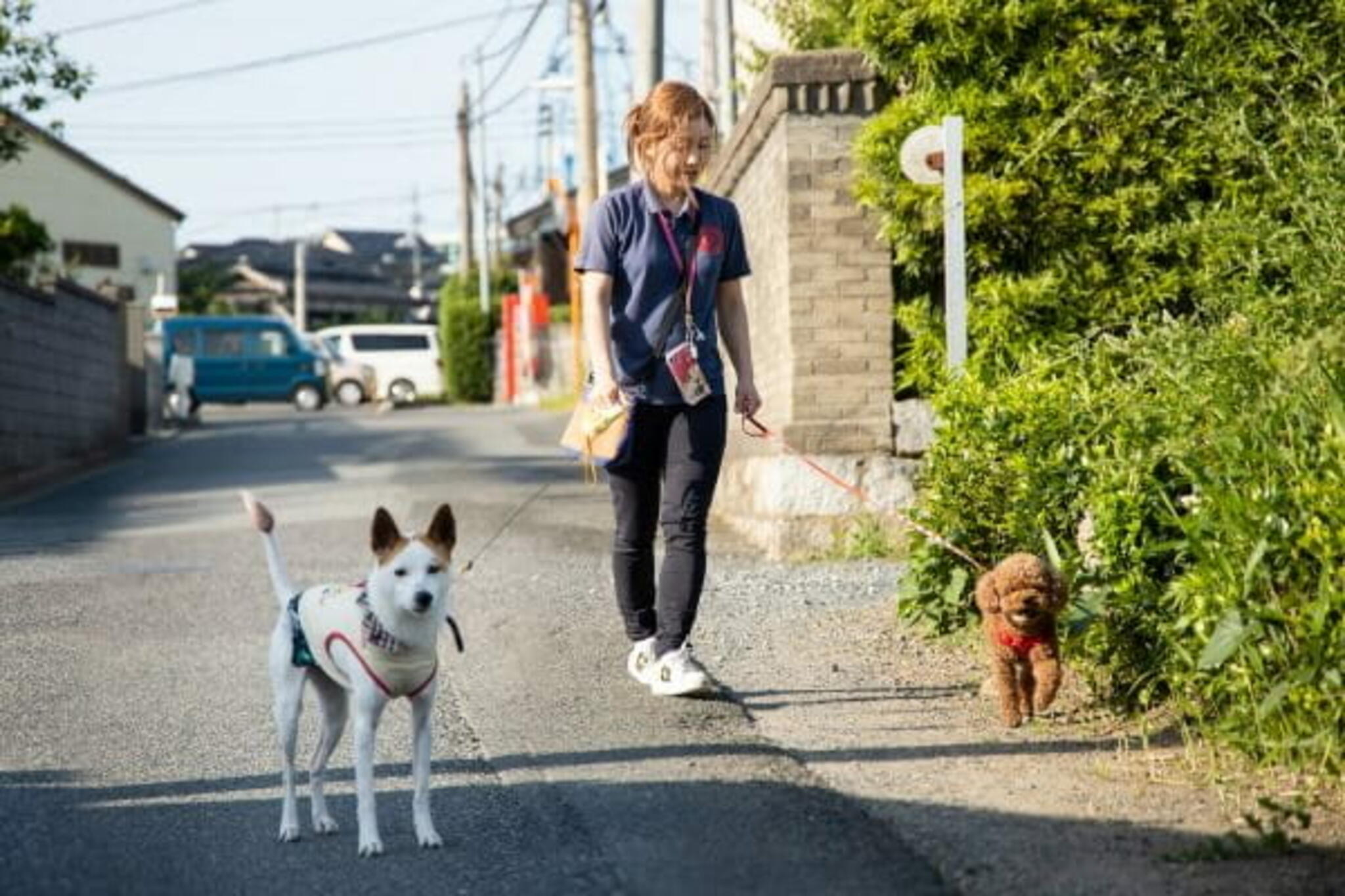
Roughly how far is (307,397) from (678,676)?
3579 cm

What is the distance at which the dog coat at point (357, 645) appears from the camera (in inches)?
184

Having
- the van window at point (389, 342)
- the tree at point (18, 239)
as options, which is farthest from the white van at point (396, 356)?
the tree at point (18, 239)

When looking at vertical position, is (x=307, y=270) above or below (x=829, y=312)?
above

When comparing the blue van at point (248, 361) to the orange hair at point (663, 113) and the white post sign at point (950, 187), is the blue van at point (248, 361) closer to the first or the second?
the white post sign at point (950, 187)

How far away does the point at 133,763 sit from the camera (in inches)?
230

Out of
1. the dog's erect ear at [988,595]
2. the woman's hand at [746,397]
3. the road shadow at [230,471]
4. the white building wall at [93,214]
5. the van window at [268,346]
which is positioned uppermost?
the white building wall at [93,214]

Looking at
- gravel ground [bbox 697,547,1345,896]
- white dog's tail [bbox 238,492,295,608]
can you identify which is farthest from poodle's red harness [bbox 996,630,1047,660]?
white dog's tail [bbox 238,492,295,608]

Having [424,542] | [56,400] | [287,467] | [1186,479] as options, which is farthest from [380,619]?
[56,400]

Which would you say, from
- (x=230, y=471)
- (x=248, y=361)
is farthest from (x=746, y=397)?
(x=248, y=361)

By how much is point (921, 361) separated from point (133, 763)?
20.4 ft

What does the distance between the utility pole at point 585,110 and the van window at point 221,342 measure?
658 inches

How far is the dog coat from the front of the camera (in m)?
4.66

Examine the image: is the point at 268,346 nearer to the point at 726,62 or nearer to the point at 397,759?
the point at 726,62

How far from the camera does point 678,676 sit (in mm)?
6527
